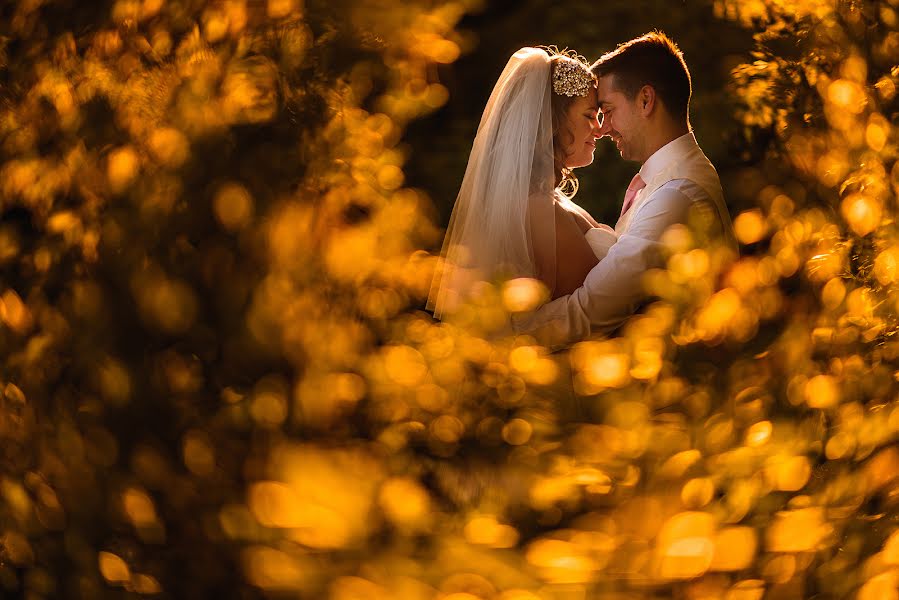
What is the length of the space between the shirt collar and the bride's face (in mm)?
293

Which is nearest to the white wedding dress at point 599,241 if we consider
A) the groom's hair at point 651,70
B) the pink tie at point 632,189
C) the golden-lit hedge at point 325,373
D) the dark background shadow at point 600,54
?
the pink tie at point 632,189

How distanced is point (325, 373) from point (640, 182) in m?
2.17

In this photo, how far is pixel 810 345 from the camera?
1710 millimetres

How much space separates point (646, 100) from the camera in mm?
2979

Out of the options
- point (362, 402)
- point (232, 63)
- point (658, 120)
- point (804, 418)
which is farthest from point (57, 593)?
point (658, 120)

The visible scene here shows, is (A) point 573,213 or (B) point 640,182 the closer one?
(A) point 573,213

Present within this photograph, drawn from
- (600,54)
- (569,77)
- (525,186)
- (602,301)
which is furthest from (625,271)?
(600,54)

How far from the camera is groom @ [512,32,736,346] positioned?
2.56 meters

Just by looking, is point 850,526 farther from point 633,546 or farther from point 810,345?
point 633,546

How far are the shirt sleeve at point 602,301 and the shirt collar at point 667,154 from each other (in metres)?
0.37

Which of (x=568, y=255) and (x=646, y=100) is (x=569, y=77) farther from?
(x=568, y=255)

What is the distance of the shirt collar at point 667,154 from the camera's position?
2945 mm

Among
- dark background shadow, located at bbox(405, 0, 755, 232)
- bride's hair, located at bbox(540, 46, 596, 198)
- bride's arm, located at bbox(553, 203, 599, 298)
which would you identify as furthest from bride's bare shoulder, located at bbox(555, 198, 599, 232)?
dark background shadow, located at bbox(405, 0, 755, 232)

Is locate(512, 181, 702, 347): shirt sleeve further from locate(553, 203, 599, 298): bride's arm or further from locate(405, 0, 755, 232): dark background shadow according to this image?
locate(405, 0, 755, 232): dark background shadow
